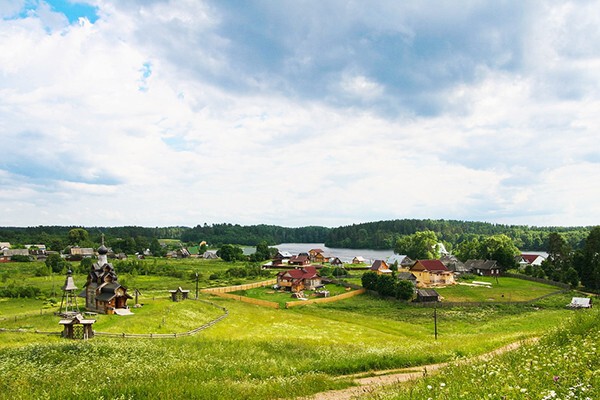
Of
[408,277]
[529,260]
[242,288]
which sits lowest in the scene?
[242,288]

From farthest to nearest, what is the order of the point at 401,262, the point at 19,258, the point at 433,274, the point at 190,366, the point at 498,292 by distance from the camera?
the point at 19,258 → the point at 401,262 → the point at 433,274 → the point at 498,292 → the point at 190,366

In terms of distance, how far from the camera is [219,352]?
2106 centimetres


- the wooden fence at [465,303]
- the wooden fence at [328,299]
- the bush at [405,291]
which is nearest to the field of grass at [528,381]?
the wooden fence at [465,303]

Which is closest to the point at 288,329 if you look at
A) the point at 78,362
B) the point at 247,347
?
the point at 247,347

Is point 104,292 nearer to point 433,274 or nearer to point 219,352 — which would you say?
point 219,352

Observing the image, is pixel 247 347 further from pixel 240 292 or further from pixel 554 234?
pixel 554 234

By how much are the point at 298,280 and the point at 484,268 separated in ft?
157

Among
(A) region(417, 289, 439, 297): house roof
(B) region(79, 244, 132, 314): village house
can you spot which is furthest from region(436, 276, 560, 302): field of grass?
(B) region(79, 244, 132, 314): village house

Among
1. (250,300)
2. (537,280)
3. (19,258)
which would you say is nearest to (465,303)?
(250,300)

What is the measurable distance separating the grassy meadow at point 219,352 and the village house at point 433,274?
1090 inches

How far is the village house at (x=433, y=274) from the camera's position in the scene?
7825 centimetres

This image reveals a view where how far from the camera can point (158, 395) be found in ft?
36.2

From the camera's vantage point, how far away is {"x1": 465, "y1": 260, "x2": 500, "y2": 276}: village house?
92.2 m

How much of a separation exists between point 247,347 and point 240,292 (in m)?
47.2
